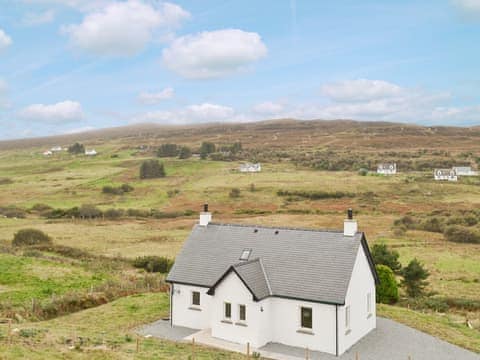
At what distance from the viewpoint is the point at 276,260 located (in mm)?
25797

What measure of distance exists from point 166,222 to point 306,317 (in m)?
64.5

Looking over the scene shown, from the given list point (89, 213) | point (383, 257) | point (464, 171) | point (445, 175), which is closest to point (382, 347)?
point (383, 257)

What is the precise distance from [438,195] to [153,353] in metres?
103

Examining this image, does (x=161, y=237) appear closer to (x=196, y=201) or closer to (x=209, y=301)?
(x=196, y=201)

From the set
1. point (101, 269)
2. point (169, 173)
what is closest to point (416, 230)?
point (101, 269)

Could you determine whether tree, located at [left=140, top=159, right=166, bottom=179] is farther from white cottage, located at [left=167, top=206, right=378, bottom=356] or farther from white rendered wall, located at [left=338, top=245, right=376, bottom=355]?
white rendered wall, located at [left=338, top=245, right=376, bottom=355]

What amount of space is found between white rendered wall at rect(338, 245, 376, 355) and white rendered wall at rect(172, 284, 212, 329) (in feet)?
23.7

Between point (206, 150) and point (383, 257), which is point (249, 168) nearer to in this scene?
point (206, 150)

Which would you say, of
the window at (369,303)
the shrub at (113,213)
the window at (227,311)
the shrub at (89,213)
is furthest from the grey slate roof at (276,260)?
the shrub at (89,213)

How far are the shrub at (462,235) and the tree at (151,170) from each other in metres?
90.5

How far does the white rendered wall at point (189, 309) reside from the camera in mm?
26391

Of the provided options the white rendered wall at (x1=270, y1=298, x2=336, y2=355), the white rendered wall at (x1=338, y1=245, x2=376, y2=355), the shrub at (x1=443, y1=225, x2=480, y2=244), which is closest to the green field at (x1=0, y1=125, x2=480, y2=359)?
the shrub at (x1=443, y1=225, x2=480, y2=244)

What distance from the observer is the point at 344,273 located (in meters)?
23.6

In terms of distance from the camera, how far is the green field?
2725 cm
